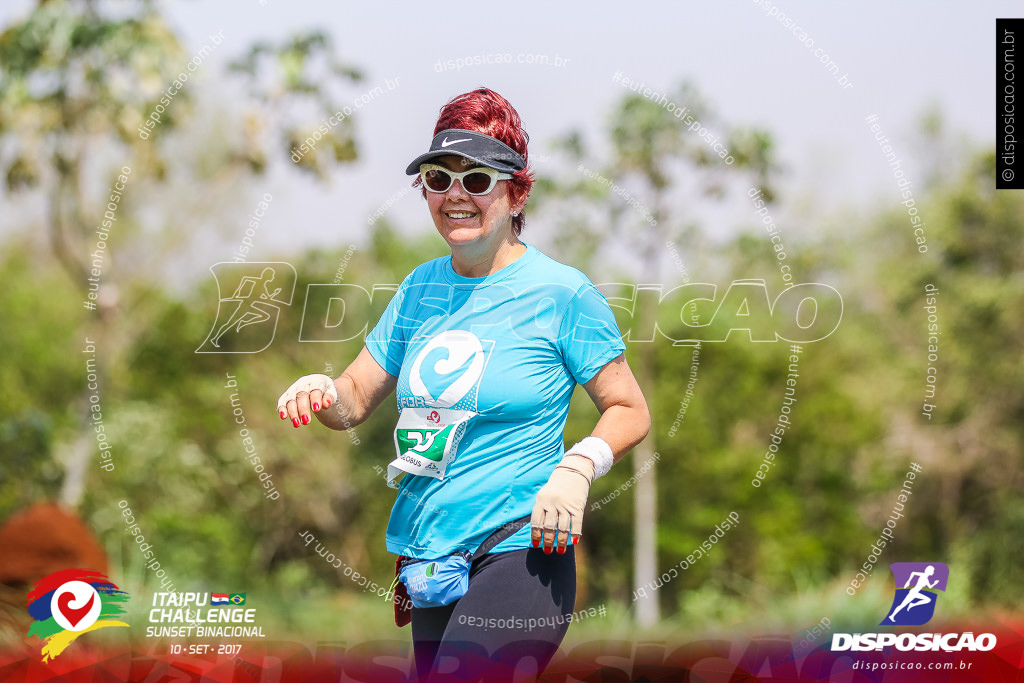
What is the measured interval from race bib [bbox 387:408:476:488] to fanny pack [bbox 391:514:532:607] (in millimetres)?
200

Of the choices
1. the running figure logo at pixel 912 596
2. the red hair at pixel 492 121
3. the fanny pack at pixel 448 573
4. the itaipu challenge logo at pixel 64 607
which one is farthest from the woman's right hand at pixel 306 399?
the running figure logo at pixel 912 596

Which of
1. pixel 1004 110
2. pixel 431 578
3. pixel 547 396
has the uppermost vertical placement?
pixel 1004 110

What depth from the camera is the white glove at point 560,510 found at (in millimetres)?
2135

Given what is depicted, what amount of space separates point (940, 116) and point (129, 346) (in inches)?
447

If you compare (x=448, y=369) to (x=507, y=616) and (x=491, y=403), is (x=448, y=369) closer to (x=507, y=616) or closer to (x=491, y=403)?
(x=491, y=403)

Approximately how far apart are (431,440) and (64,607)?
233cm

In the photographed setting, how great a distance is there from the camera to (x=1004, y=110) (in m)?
4.43

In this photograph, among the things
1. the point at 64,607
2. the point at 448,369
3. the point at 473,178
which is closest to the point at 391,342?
the point at 448,369

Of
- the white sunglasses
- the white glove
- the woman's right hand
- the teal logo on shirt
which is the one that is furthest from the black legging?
the white sunglasses

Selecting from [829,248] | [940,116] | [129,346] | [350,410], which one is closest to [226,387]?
[129,346]

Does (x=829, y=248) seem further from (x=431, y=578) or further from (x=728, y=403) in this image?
(x=431, y=578)

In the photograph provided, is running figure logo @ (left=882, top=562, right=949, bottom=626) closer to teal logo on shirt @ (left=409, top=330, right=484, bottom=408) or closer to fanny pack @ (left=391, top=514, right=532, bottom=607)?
fanny pack @ (left=391, top=514, right=532, bottom=607)

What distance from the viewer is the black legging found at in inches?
87.1

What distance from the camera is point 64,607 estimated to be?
12.4 ft
